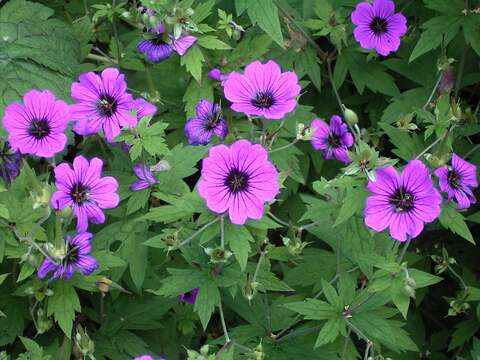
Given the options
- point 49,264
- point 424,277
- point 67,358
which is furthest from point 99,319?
point 424,277

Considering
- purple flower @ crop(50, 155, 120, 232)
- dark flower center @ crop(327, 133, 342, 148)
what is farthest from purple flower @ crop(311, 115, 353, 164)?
purple flower @ crop(50, 155, 120, 232)

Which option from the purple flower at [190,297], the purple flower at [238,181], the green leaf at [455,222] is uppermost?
the green leaf at [455,222]

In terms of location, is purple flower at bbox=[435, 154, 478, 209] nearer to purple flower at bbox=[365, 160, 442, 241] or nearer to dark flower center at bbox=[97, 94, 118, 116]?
purple flower at bbox=[365, 160, 442, 241]

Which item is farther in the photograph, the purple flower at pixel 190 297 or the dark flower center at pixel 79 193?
the purple flower at pixel 190 297

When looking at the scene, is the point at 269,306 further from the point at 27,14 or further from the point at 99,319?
the point at 27,14

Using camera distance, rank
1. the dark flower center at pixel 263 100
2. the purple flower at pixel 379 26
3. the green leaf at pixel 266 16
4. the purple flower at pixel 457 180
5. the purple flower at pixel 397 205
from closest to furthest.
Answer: the purple flower at pixel 397 205, the dark flower center at pixel 263 100, the purple flower at pixel 457 180, the green leaf at pixel 266 16, the purple flower at pixel 379 26

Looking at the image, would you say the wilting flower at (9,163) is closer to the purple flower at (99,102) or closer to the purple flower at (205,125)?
the purple flower at (99,102)

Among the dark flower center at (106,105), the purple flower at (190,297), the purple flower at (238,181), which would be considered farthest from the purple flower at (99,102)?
the purple flower at (190,297)

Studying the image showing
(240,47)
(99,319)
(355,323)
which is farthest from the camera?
(240,47)
